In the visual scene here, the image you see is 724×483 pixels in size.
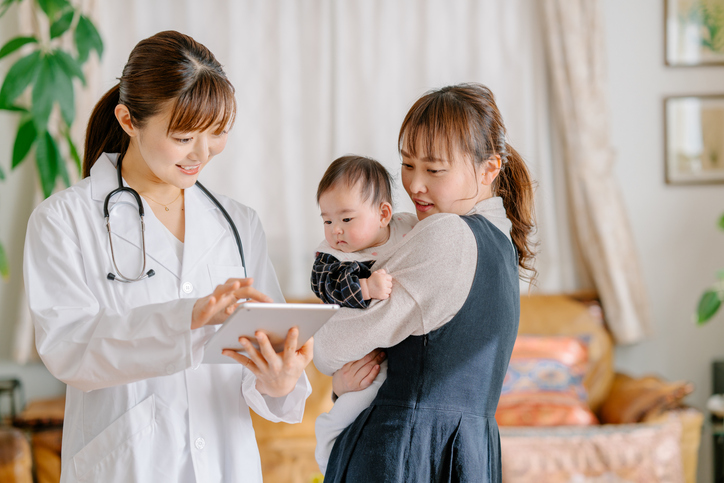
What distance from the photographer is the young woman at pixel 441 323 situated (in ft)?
3.53

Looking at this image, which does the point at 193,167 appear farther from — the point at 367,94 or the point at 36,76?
the point at 367,94

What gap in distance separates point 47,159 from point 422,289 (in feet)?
5.30

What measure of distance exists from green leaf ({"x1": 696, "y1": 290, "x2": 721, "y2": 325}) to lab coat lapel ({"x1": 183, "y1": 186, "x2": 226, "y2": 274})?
241cm

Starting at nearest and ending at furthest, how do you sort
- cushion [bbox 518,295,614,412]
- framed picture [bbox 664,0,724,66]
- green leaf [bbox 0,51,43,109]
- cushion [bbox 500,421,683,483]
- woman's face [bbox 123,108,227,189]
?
woman's face [bbox 123,108,227,189]
green leaf [bbox 0,51,43,109]
cushion [bbox 500,421,683,483]
cushion [bbox 518,295,614,412]
framed picture [bbox 664,0,724,66]

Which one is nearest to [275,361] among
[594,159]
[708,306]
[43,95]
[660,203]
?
[43,95]

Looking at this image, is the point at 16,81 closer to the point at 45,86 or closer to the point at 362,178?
the point at 45,86

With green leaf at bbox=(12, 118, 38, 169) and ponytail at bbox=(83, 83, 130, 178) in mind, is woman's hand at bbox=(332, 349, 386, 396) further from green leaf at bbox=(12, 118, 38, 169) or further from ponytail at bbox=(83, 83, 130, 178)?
green leaf at bbox=(12, 118, 38, 169)

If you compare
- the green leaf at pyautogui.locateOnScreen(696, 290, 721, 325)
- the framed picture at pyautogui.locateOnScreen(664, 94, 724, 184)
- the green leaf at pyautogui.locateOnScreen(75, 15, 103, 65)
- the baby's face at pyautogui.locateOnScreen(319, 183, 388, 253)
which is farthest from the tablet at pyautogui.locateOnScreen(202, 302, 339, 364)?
the framed picture at pyautogui.locateOnScreen(664, 94, 724, 184)

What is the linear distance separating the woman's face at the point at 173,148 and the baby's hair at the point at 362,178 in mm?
236

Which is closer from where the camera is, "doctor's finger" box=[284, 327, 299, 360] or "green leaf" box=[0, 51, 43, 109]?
"doctor's finger" box=[284, 327, 299, 360]

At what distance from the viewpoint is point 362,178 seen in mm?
1322

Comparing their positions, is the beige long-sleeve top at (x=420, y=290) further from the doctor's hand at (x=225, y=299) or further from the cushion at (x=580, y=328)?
the cushion at (x=580, y=328)

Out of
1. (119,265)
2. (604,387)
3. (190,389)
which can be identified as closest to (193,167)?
(119,265)

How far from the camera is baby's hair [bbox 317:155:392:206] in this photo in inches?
51.8
